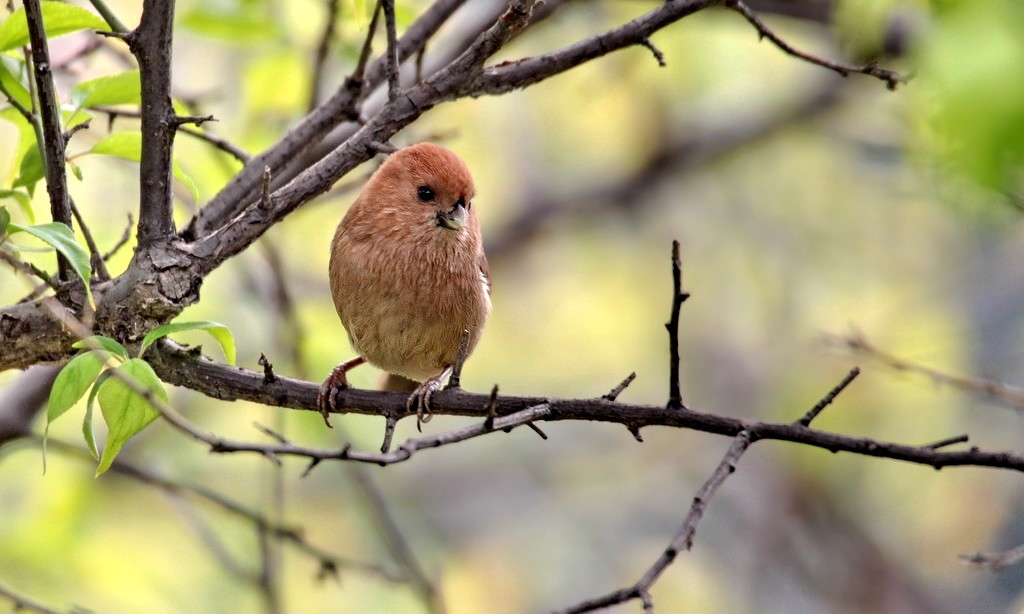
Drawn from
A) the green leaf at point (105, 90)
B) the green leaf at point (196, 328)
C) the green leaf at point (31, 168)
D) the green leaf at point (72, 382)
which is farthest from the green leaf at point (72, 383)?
the green leaf at point (105, 90)

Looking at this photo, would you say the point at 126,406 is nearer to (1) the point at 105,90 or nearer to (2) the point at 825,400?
(1) the point at 105,90

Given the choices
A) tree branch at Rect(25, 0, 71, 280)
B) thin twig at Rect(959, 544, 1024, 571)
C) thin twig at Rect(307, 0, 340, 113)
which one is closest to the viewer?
tree branch at Rect(25, 0, 71, 280)

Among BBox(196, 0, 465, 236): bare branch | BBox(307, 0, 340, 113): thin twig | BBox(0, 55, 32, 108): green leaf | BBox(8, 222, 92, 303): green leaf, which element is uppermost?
BBox(307, 0, 340, 113): thin twig

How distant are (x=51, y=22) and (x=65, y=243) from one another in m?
0.72

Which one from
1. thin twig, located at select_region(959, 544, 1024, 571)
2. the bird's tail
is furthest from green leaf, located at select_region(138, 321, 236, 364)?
thin twig, located at select_region(959, 544, 1024, 571)

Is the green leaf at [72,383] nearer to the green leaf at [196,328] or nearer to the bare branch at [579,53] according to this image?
the green leaf at [196,328]

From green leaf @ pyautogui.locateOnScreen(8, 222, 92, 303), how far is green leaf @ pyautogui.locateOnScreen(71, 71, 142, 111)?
0.55 metres

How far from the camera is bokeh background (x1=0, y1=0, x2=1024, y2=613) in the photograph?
8.76 m

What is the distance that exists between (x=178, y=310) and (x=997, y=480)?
8998 mm

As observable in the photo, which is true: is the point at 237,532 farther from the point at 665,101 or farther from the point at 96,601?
the point at 665,101

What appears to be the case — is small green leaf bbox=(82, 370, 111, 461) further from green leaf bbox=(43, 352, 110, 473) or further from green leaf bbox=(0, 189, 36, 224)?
green leaf bbox=(0, 189, 36, 224)

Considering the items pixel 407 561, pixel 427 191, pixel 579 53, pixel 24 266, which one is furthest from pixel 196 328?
pixel 427 191

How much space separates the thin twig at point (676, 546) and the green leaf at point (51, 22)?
1909mm

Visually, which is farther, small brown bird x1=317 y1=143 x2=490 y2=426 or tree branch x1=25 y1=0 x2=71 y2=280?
small brown bird x1=317 y1=143 x2=490 y2=426
